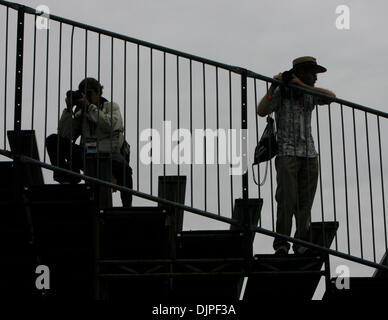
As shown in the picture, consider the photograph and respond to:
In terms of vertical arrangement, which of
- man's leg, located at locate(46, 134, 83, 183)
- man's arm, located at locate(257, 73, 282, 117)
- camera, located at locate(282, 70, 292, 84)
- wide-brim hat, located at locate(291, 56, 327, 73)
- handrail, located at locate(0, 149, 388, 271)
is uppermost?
wide-brim hat, located at locate(291, 56, 327, 73)

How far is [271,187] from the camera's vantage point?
8.34 metres

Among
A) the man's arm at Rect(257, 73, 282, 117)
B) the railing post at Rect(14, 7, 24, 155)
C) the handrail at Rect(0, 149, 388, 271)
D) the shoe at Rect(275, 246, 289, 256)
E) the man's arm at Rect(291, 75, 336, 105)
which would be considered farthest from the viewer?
the man's arm at Rect(291, 75, 336, 105)

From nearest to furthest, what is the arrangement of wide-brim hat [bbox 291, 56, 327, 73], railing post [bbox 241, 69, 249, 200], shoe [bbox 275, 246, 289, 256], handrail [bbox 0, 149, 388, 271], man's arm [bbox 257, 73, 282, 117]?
1. handrail [bbox 0, 149, 388, 271]
2. railing post [bbox 241, 69, 249, 200]
3. shoe [bbox 275, 246, 289, 256]
4. man's arm [bbox 257, 73, 282, 117]
5. wide-brim hat [bbox 291, 56, 327, 73]

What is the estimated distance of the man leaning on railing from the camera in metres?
8.34

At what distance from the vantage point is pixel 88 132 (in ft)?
28.4

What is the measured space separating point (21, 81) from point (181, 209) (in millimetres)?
1763

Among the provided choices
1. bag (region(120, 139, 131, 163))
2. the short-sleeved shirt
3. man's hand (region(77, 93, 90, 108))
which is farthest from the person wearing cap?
man's hand (region(77, 93, 90, 108))

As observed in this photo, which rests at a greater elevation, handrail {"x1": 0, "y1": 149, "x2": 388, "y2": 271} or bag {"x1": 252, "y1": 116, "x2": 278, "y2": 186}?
bag {"x1": 252, "y1": 116, "x2": 278, "y2": 186}

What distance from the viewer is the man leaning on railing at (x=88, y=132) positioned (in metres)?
8.34

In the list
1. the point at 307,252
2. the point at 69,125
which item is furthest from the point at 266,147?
the point at 69,125

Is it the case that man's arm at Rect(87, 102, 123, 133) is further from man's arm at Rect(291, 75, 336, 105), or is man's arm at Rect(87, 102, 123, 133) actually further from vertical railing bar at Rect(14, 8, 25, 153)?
man's arm at Rect(291, 75, 336, 105)

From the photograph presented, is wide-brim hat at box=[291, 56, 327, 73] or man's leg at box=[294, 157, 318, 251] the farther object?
wide-brim hat at box=[291, 56, 327, 73]
